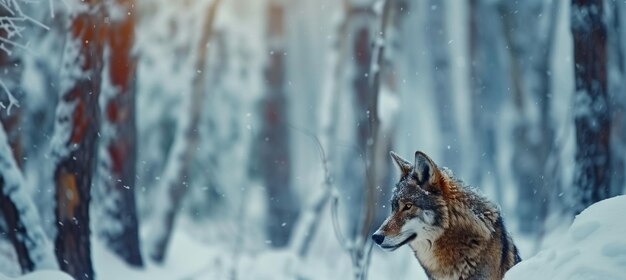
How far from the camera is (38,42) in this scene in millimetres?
16828

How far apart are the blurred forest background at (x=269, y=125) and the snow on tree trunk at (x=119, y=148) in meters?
0.03

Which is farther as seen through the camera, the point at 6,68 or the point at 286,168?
the point at 286,168

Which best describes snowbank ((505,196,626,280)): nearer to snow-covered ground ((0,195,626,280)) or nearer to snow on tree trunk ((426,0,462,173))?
snow-covered ground ((0,195,626,280))

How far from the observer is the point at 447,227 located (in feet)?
19.0

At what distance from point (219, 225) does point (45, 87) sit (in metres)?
5.44

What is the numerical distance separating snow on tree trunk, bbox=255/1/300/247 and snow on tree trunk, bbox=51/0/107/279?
11421 mm

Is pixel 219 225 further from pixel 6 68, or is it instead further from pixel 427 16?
pixel 427 16

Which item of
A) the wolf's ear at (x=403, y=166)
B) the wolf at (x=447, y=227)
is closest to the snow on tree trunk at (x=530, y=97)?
the wolf's ear at (x=403, y=166)

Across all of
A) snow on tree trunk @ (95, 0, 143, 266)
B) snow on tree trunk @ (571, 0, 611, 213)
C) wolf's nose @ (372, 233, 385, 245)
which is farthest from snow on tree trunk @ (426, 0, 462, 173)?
wolf's nose @ (372, 233, 385, 245)

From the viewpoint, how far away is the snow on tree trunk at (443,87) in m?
22.8

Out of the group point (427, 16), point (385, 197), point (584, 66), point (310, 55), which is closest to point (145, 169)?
point (385, 197)

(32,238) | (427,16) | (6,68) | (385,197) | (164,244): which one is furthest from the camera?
(427,16)

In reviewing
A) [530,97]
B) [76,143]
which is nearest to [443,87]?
[530,97]

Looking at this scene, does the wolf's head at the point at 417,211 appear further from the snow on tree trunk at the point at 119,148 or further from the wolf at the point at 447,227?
the snow on tree trunk at the point at 119,148
